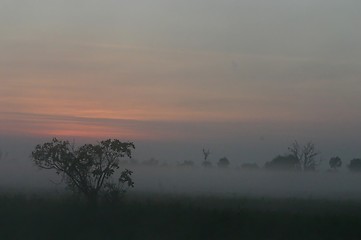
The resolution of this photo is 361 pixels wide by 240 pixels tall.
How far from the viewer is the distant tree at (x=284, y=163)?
122575mm

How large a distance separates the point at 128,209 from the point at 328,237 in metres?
9.09

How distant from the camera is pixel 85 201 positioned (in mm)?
34344

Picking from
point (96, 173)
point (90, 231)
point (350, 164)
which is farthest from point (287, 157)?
point (90, 231)

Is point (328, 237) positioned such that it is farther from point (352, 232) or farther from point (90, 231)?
point (90, 231)

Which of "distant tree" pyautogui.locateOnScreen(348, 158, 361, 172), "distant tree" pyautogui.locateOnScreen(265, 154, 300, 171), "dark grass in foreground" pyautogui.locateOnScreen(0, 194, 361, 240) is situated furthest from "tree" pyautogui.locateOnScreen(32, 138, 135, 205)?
"distant tree" pyautogui.locateOnScreen(348, 158, 361, 172)

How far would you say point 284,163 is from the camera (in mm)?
138125

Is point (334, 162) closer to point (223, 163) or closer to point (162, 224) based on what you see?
point (223, 163)

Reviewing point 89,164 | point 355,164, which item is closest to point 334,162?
point 355,164

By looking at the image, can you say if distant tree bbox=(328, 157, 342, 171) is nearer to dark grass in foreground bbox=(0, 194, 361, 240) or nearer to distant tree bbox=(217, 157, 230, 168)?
distant tree bbox=(217, 157, 230, 168)

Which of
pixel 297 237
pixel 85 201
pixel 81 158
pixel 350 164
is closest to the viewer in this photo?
pixel 297 237

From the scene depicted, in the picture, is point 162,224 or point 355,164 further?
point 355,164

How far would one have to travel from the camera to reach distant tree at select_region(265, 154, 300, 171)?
12257 cm

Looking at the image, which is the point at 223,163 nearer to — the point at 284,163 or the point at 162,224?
the point at 284,163

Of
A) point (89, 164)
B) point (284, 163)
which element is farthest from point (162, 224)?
point (284, 163)
